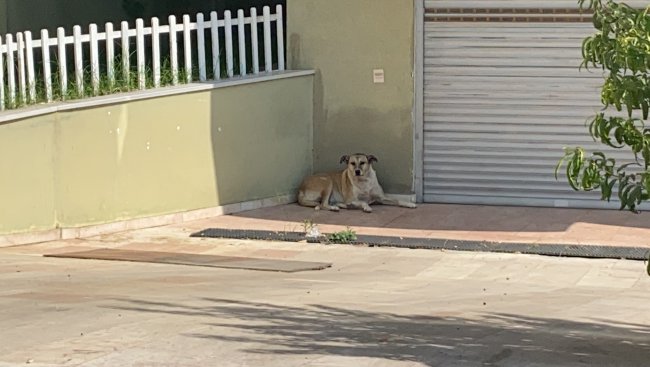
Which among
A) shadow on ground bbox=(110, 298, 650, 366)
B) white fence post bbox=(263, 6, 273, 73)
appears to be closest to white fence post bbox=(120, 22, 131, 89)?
white fence post bbox=(263, 6, 273, 73)

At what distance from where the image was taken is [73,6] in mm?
18656

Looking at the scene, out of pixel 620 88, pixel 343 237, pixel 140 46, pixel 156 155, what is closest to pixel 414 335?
pixel 620 88

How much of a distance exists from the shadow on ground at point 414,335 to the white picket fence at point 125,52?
4.46 m

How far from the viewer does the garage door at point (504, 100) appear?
50.6ft

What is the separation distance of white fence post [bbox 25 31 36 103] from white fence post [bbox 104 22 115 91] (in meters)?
0.90

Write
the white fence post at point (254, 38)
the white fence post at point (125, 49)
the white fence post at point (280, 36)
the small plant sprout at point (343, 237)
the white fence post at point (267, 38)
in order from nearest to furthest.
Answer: the small plant sprout at point (343, 237)
the white fence post at point (125, 49)
the white fence post at point (254, 38)
the white fence post at point (267, 38)
the white fence post at point (280, 36)

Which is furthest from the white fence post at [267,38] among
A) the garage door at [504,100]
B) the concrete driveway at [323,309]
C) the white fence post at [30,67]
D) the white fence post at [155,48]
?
the white fence post at [30,67]

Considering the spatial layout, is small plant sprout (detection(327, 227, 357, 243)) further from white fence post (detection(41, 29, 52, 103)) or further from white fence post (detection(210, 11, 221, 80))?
white fence post (detection(41, 29, 52, 103))

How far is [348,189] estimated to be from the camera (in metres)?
15.9

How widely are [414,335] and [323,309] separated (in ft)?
4.34

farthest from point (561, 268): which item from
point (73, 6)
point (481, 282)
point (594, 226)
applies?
point (73, 6)

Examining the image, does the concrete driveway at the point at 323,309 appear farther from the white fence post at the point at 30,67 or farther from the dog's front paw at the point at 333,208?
the dog's front paw at the point at 333,208

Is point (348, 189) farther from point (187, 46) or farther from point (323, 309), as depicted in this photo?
point (323, 309)

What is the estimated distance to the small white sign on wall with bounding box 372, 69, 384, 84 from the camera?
16031mm
